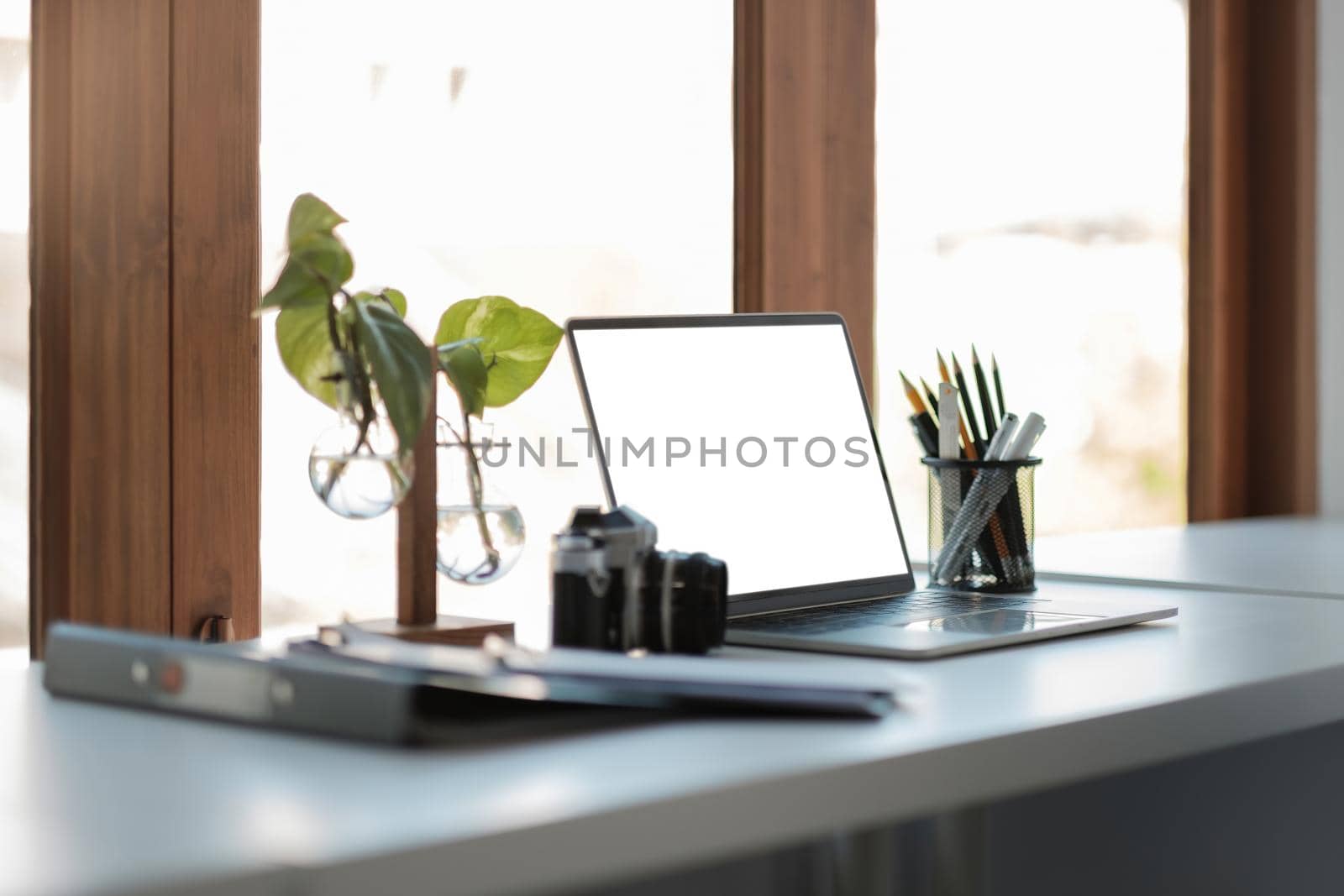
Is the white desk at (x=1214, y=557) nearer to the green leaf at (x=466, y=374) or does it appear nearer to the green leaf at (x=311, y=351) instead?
the green leaf at (x=466, y=374)

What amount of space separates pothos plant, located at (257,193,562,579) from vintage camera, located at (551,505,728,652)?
5.4 inches

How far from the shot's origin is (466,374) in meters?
1.15

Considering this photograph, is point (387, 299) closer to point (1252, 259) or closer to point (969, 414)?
point (969, 414)

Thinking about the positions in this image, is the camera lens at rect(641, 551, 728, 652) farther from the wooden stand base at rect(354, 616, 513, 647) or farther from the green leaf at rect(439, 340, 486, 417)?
the green leaf at rect(439, 340, 486, 417)

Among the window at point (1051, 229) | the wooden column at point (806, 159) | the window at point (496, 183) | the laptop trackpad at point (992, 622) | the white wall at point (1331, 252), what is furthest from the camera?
the white wall at point (1331, 252)

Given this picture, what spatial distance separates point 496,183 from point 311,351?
0.55 meters

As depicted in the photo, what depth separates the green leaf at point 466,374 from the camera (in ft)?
3.77

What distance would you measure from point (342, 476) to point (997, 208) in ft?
4.58

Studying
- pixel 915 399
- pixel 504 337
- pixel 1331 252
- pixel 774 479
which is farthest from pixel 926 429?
pixel 1331 252

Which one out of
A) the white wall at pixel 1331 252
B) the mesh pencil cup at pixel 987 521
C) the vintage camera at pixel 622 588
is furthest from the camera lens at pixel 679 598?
the white wall at pixel 1331 252

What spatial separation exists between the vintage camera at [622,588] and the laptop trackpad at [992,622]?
19 cm

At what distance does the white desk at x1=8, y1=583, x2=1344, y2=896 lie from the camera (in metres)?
0.56

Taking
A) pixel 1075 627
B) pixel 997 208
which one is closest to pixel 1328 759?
pixel 1075 627

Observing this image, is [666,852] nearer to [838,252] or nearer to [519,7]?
[519,7]
